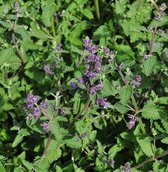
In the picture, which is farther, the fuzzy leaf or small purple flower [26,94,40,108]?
the fuzzy leaf

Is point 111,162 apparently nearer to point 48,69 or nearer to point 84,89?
point 84,89

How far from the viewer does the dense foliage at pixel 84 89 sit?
3.60 meters

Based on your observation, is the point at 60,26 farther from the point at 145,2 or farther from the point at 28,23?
the point at 145,2

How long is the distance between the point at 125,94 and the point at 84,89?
1.10 feet

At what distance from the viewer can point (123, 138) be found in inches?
165

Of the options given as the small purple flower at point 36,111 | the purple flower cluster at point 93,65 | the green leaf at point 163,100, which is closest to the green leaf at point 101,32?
the green leaf at point 163,100

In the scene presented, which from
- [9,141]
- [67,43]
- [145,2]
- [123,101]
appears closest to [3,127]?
[9,141]

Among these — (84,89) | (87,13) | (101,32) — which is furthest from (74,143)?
(87,13)

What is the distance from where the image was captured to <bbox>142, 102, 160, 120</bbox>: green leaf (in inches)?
150

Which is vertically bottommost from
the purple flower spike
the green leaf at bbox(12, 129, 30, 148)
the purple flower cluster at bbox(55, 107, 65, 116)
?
the purple flower spike

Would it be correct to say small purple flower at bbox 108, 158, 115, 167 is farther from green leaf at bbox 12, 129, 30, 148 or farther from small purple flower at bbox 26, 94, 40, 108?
small purple flower at bbox 26, 94, 40, 108

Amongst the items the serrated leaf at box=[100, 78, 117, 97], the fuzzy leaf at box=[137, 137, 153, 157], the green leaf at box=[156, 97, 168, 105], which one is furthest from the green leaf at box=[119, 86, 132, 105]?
the green leaf at box=[156, 97, 168, 105]

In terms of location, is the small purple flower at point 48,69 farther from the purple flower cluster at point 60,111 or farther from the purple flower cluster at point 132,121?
the purple flower cluster at point 132,121

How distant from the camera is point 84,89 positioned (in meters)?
3.63
